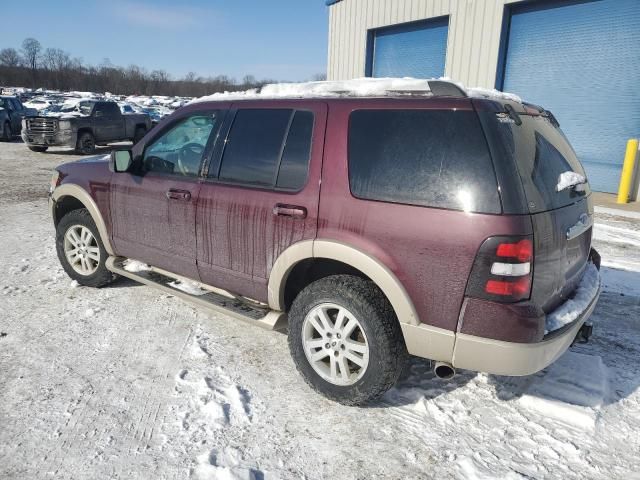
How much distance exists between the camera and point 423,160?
254cm

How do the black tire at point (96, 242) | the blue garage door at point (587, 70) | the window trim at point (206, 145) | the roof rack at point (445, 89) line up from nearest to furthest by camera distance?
the roof rack at point (445, 89) → the window trim at point (206, 145) → the black tire at point (96, 242) → the blue garage door at point (587, 70)

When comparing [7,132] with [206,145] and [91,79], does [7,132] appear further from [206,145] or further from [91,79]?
[91,79]

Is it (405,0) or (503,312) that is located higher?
(405,0)

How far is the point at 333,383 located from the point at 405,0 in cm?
1286

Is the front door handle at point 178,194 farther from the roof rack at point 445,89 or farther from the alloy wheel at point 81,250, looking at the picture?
the roof rack at point 445,89

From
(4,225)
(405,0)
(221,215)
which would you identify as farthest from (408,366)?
(405,0)

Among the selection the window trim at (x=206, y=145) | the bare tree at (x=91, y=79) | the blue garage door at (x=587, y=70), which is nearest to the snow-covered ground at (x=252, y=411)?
the window trim at (x=206, y=145)

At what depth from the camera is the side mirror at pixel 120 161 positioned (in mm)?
3908

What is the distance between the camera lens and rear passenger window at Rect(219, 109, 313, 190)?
9.98 feet

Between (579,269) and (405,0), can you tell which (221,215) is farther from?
(405,0)

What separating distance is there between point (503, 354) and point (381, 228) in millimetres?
895

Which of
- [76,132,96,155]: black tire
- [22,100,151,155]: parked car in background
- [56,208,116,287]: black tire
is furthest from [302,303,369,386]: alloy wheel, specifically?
[76,132,96,155]: black tire

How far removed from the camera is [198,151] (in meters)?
3.65

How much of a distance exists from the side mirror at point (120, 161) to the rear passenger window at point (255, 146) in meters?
1.02
